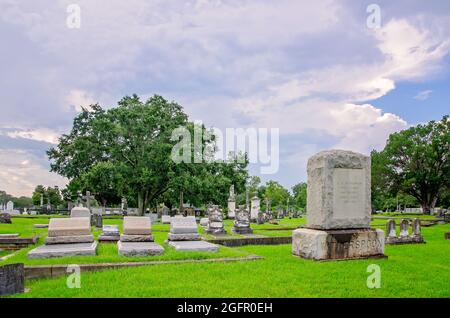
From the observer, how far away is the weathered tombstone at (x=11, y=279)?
5.58 meters

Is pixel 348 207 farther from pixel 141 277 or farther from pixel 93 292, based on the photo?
pixel 93 292

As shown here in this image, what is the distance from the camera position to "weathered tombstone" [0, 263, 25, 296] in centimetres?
558

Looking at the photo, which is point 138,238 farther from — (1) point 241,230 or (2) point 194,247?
(1) point 241,230

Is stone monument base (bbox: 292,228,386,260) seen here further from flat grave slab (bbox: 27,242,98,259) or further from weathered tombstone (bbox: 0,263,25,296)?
weathered tombstone (bbox: 0,263,25,296)

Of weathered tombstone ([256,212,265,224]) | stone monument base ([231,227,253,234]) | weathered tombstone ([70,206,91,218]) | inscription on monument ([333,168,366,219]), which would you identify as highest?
inscription on monument ([333,168,366,219])

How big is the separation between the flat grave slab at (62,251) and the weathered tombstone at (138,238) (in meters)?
0.76

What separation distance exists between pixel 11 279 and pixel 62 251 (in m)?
2.94

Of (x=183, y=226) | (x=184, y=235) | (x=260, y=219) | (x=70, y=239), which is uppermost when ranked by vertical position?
(x=183, y=226)

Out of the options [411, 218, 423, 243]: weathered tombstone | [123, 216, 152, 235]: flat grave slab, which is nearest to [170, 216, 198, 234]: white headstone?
[123, 216, 152, 235]: flat grave slab

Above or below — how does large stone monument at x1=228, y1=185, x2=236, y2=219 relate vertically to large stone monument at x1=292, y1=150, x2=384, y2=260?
below

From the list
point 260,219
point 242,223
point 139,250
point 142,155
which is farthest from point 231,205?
point 139,250

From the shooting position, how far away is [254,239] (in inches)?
560

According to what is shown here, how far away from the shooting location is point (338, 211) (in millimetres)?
8773
